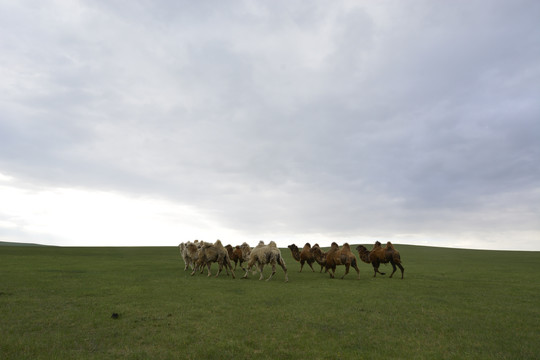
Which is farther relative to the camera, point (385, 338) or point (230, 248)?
point (230, 248)

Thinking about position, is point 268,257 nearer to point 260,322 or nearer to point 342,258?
point 342,258

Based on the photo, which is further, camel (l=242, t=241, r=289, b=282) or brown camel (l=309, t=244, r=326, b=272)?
brown camel (l=309, t=244, r=326, b=272)

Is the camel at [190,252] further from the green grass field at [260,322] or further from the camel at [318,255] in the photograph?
the camel at [318,255]

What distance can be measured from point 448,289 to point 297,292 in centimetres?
814

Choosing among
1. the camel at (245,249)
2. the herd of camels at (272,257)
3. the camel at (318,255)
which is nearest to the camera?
the herd of camels at (272,257)

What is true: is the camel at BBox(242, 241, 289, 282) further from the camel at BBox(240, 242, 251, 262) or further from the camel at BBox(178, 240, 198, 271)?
the camel at BBox(240, 242, 251, 262)

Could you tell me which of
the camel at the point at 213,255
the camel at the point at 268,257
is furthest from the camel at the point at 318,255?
the camel at the point at 213,255

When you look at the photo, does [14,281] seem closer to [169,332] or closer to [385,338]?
[169,332]

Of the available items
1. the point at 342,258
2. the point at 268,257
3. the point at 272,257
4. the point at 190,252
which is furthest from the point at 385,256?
the point at 190,252

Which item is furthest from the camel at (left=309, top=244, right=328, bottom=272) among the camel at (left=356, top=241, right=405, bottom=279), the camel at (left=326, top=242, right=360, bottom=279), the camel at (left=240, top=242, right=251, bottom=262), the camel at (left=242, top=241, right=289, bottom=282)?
the camel at (left=240, top=242, right=251, bottom=262)

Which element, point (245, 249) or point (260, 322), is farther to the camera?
point (245, 249)

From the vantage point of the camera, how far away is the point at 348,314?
975 centimetres

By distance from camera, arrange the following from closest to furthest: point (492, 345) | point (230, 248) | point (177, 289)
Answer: point (492, 345)
point (177, 289)
point (230, 248)

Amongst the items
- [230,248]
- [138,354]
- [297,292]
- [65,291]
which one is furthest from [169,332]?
[230,248]
